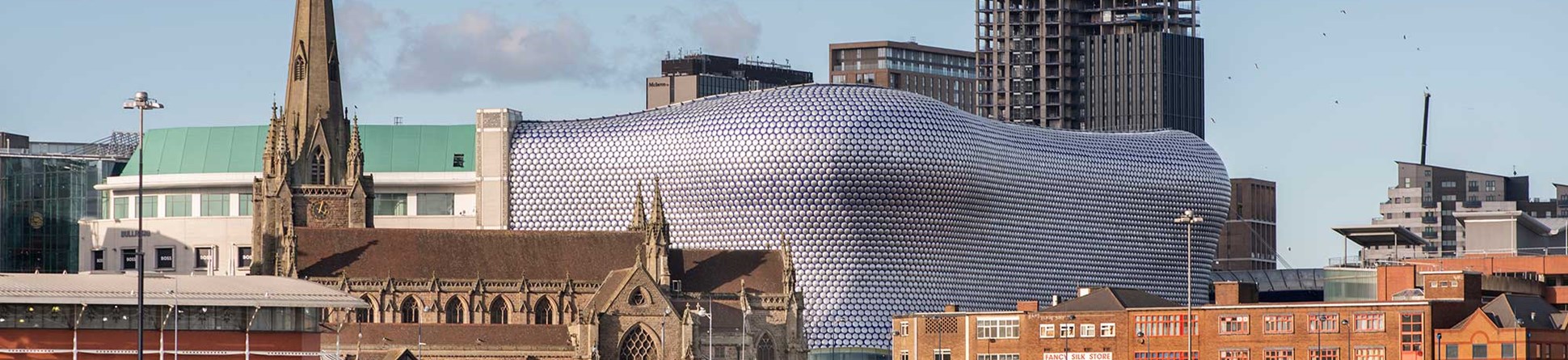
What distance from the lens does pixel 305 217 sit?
147 metres

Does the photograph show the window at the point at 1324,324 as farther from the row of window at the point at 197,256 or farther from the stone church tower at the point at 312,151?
the row of window at the point at 197,256

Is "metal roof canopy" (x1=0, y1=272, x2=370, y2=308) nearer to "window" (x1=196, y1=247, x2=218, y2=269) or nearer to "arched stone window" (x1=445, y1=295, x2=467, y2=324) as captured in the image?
"arched stone window" (x1=445, y1=295, x2=467, y2=324)

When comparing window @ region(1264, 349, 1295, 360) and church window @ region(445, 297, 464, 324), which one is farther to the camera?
church window @ region(445, 297, 464, 324)

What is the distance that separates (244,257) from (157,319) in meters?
98.1

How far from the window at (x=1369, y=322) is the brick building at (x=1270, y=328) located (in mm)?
32

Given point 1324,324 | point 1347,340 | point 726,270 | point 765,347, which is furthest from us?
point 726,270

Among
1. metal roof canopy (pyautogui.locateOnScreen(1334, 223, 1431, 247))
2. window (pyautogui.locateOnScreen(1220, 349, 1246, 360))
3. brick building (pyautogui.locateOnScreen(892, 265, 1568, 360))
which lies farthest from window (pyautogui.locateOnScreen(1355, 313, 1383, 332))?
metal roof canopy (pyautogui.locateOnScreen(1334, 223, 1431, 247))

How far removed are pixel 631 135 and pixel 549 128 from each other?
258 inches

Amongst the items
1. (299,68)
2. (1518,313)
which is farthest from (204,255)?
(1518,313)

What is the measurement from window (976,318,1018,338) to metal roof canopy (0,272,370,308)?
34.7 metres

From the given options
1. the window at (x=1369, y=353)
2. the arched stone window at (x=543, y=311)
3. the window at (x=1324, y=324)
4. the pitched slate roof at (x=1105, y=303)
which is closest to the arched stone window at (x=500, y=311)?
the arched stone window at (x=543, y=311)

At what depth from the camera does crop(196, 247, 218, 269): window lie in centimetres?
19625

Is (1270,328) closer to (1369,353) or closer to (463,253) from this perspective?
(1369,353)

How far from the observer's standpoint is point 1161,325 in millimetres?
123875
